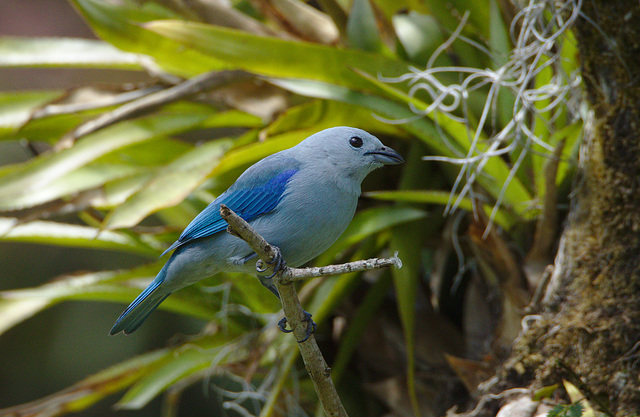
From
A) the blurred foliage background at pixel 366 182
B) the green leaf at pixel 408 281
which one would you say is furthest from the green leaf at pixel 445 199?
the green leaf at pixel 408 281

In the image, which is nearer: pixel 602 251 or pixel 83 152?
pixel 602 251

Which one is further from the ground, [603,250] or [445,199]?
[603,250]

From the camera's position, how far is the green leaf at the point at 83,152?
2307mm

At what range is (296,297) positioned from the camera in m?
1.18

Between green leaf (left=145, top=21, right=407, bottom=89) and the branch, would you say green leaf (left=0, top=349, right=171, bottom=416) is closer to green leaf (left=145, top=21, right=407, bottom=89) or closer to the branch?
green leaf (left=145, top=21, right=407, bottom=89)

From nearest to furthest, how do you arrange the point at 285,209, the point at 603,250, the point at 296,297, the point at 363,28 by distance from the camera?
the point at 296,297 → the point at 285,209 → the point at 603,250 → the point at 363,28

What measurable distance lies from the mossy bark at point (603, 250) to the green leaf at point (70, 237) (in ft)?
5.45

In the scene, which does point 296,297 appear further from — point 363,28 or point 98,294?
point 98,294

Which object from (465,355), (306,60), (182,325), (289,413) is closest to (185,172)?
(306,60)

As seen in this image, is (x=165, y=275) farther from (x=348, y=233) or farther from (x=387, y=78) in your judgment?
(x=387, y=78)

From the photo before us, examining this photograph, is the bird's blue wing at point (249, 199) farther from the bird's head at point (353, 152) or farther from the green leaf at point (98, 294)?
the green leaf at point (98, 294)

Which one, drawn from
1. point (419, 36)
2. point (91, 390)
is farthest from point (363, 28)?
point (91, 390)

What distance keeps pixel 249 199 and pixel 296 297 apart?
333mm

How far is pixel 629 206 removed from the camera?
5.40 ft
